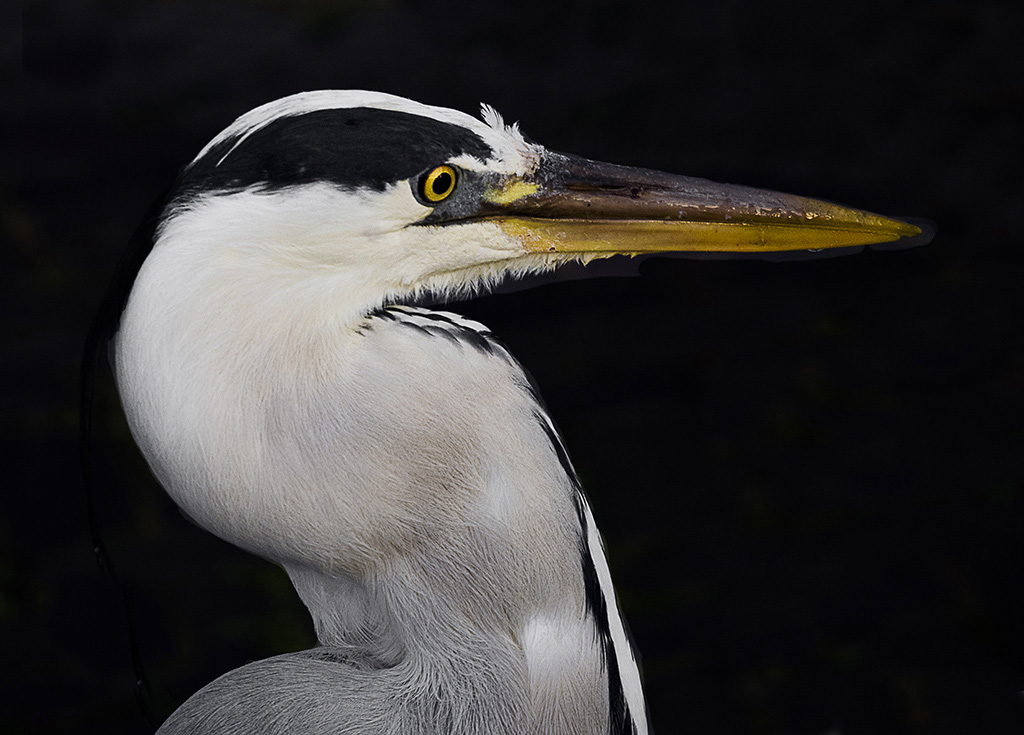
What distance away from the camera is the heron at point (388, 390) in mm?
506

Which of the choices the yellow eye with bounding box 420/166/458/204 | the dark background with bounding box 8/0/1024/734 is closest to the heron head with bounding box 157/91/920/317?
the yellow eye with bounding box 420/166/458/204

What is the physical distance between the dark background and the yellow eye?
0.93m

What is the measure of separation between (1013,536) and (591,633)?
1224 mm

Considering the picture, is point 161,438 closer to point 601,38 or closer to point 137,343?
point 137,343

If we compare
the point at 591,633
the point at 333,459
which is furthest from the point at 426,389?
the point at 591,633

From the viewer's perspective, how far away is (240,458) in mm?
511

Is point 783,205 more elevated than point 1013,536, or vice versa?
point 783,205

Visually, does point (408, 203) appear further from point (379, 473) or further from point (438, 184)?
point (379, 473)

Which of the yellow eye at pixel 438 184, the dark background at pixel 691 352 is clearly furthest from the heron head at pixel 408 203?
the dark background at pixel 691 352

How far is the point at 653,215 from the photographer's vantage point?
2.02 ft

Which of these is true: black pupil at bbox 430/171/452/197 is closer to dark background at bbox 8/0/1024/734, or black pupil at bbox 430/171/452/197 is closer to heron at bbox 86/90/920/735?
heron at bbox 86/90/920/735

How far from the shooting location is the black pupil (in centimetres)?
53

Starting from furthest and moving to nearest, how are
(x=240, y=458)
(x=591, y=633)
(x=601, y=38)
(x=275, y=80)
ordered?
(x=601, y=38) → (x=275, y=80) → (x=591, y=633) → (x=240, y=458)

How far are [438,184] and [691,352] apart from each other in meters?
1.13
